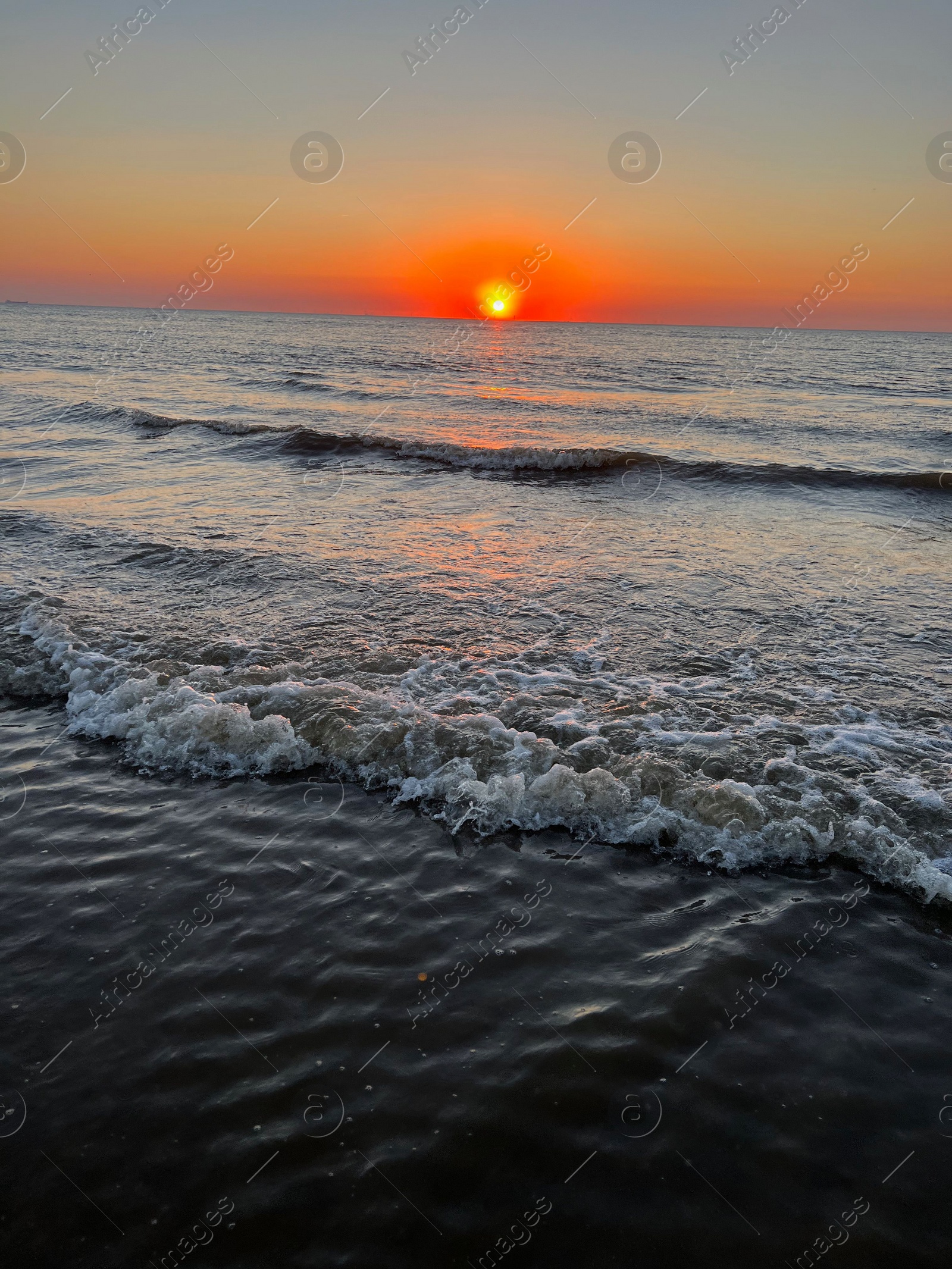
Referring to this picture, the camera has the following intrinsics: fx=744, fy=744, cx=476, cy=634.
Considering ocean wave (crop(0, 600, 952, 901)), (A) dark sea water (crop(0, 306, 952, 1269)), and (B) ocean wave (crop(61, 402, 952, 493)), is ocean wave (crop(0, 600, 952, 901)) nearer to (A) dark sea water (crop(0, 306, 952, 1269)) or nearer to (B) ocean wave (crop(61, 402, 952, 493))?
(A) dark sea water (crop(0, 306, 952, 1269))

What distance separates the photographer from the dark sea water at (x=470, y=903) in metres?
3.15

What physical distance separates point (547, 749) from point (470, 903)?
1839mm

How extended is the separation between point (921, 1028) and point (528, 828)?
266 cm

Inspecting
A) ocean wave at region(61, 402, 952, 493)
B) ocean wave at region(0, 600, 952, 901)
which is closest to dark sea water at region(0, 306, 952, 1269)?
ocean wave at region(0, 600, 952, 901)

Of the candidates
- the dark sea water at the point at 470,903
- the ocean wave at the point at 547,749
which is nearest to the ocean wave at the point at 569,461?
the dark sea water at the point at 470,903

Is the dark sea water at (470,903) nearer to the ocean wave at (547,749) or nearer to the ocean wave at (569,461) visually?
the ocean wave at (547,749)

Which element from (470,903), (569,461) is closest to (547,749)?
(470,903)

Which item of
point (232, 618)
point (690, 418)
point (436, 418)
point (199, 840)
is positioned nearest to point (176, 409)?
point (436, 418)

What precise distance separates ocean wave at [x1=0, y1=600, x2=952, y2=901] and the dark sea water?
0.11ft

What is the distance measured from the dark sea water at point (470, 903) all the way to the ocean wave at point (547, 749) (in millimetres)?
33

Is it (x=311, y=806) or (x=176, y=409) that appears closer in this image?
(x=311, y=806)

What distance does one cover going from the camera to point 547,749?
20.8ft

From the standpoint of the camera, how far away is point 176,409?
90.3ft

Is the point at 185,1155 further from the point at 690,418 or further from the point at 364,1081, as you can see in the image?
the point at 690,418
